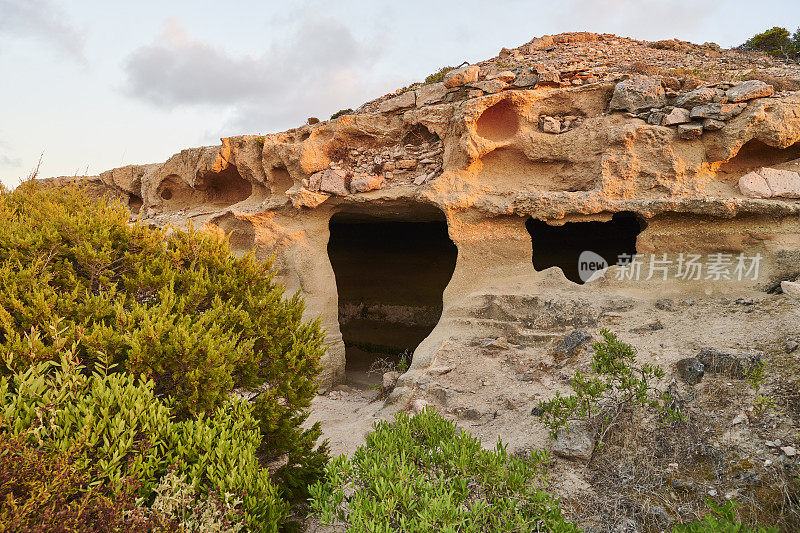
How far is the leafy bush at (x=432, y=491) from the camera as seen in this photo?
259cm

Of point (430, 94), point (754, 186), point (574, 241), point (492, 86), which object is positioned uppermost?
point (430, 94)

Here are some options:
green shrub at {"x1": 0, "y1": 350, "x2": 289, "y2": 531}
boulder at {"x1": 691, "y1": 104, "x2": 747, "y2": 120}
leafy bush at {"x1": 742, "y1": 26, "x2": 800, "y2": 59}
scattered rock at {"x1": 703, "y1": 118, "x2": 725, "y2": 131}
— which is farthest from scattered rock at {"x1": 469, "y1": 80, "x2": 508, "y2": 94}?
leafy bush at {"x1": 742, "y1": 26, "x2": 800, "y2": 59}

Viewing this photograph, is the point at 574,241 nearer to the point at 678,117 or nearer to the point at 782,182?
the point at 678,117

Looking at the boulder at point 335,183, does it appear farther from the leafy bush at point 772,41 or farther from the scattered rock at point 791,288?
the leafy bush at point 772,41

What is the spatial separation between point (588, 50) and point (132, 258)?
10.4m

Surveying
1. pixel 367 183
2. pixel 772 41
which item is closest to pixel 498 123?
pixel 367 183

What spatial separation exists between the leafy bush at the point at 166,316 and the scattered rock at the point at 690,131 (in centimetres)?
658

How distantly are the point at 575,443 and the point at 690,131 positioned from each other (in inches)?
222

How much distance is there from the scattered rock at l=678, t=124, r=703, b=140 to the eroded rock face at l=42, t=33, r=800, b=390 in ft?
0.10

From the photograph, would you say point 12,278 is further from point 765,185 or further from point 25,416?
point 765,185

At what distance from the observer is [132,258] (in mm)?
4348

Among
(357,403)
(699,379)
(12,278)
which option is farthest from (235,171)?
(699,379)

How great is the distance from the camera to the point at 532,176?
814cm

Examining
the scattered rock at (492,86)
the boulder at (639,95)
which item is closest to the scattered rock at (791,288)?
the boulder at (639,95)
